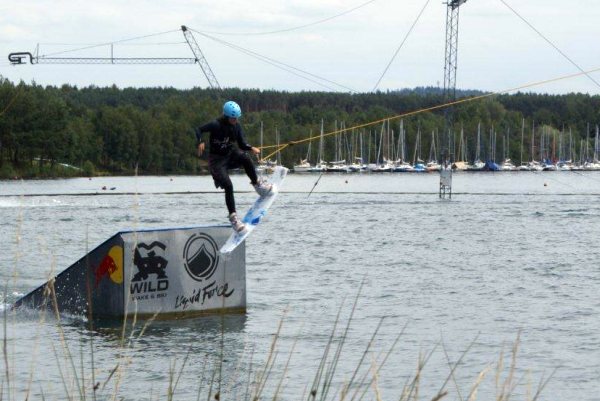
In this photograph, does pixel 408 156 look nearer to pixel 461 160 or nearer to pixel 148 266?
pixel 461 160

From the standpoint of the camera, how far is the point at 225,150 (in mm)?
17406

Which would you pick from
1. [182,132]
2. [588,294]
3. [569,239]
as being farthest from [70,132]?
[588,294]

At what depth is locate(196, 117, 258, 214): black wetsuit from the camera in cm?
1719

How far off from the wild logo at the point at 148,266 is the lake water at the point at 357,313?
2.53 ft

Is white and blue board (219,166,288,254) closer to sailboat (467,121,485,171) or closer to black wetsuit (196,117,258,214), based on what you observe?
black wetsuit (196,117,258,214)

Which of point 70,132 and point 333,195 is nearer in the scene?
point 333,195

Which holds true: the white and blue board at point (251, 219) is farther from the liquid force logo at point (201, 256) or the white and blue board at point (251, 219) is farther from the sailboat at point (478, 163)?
the sailboat at point (478, 163)

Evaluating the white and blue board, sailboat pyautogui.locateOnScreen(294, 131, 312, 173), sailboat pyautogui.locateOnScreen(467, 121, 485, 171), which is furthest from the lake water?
sailboat pyautogui.locateOnScreen(467, 121, 485, 171)

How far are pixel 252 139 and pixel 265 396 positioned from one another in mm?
159989

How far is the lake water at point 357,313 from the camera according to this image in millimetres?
15320

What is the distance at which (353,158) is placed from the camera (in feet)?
569

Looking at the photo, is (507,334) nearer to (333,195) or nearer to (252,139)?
(333,195)

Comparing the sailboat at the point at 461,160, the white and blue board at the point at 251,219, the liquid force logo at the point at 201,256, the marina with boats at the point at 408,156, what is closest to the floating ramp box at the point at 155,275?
the liquid force logo at the point at 201,256

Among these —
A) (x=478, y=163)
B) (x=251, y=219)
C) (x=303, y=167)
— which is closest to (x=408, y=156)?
(x=478, y=163)
